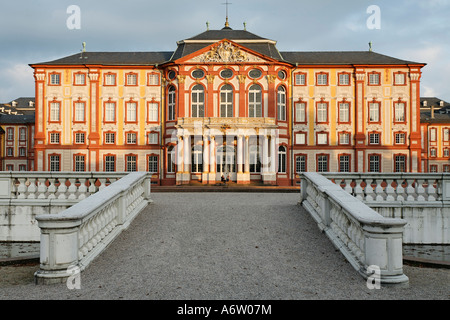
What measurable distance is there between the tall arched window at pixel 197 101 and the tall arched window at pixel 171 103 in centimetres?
194

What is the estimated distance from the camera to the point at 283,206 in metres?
10.7

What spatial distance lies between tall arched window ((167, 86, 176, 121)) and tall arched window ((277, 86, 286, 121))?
31.4 feet

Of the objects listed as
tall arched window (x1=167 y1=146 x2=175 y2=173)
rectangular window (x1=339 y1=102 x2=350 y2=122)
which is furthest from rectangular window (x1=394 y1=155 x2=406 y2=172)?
tall arched window (x1=167 y1=146 x2=175 y2=173)

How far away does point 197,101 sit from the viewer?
35.8m

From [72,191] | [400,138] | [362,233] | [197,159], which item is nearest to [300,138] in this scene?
[400,138]

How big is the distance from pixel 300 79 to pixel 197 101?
32.8ft

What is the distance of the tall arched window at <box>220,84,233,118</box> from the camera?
35.6m

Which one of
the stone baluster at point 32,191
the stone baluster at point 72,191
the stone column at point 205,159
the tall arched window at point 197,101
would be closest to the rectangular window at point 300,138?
the stone column at point 205,159

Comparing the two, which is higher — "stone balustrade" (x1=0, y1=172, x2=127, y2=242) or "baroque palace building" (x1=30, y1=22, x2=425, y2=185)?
"baroque palace building" (x1=30, y1=22, x2=425, y2=185)

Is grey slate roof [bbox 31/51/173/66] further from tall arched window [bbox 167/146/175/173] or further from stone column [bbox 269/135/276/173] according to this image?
stone column [bbox 269/135/276/173]

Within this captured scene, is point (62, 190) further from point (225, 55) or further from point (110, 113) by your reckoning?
point (110, 113)

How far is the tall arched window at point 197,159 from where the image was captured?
35.0m
